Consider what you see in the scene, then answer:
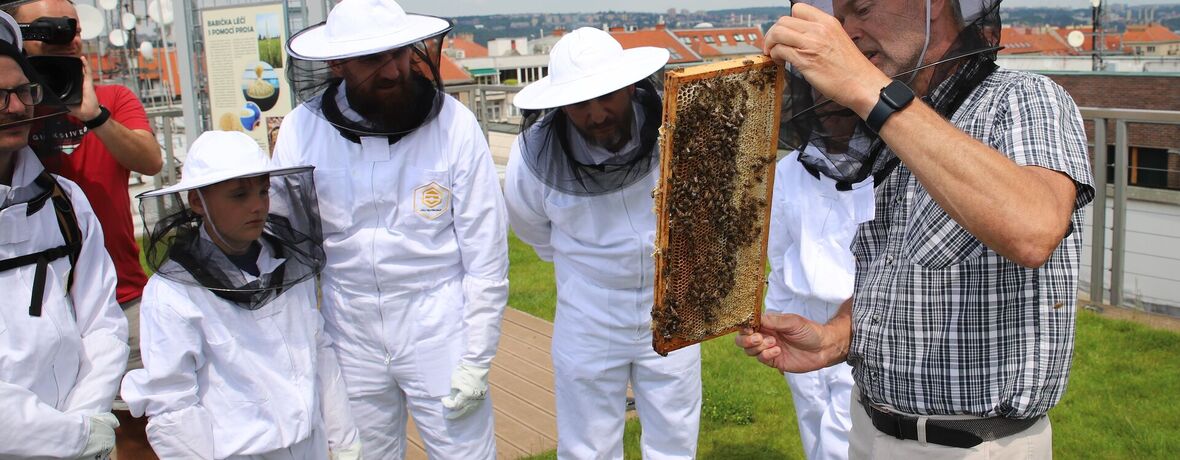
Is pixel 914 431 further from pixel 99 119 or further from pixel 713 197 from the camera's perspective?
pixel 99 119

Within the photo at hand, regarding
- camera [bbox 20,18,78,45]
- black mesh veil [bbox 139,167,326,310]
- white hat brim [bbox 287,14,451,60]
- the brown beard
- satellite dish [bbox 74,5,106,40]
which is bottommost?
black mesh veil [bbox 139,167,326,310]

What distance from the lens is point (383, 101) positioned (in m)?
A: 3.17

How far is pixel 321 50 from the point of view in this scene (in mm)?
3121

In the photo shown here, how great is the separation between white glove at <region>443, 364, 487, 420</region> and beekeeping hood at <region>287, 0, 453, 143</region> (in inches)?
33.8

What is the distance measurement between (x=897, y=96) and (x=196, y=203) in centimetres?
220

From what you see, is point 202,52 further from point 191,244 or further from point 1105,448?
point 1105,448

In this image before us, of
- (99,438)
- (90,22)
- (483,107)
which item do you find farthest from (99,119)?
(483,107)

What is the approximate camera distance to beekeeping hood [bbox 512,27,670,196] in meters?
3.14

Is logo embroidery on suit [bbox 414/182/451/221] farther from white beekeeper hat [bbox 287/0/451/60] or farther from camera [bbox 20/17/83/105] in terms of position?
camera [bbox 20/17/83/105]

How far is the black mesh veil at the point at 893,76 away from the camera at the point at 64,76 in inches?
94.3

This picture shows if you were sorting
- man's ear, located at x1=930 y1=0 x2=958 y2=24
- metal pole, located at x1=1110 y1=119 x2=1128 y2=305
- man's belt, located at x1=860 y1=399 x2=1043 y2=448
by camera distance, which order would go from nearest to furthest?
man's ear, located at x1=930 y1=0 x2=958 y2=24
man's belt, located at x1=860 y1=399 x2=1043 y2=448
metal pole, located at x1=1110 y1=119 x2=1128 y2=305

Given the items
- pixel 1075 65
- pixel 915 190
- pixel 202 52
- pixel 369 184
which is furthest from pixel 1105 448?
pixel 1075 65

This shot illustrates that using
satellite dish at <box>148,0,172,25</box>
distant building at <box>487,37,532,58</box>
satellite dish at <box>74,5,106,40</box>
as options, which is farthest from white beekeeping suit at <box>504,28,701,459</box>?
distant building at <box>487,37,532,58</box>

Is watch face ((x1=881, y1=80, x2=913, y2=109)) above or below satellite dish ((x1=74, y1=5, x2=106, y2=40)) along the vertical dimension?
below
